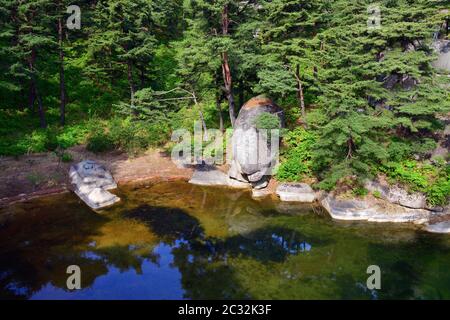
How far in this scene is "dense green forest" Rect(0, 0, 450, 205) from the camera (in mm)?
17719

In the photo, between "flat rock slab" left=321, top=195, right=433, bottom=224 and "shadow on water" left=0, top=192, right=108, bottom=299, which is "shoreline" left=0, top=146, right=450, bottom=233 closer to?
"flat rock slab" left=321, top=195, right=433, bottom=224

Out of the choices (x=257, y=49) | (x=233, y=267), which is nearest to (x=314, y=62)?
(x=257, y=49)

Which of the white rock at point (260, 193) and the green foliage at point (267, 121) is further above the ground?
the green foliage at point (267, 121)

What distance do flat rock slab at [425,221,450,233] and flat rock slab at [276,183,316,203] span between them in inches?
218

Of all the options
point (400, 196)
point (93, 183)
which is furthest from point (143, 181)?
point (400, 196)

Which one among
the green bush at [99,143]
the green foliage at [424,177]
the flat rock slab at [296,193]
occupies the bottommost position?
the flat rock slab at [296,193]

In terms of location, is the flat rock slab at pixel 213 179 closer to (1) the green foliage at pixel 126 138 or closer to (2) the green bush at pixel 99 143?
(1) the green foliage at pixel 126 138

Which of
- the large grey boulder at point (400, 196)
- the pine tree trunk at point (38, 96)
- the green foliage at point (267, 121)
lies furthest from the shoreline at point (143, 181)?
the pine tree trunk at point (38, 96)

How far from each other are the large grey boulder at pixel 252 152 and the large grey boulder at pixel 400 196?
567cm

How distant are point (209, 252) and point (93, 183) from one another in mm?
9494

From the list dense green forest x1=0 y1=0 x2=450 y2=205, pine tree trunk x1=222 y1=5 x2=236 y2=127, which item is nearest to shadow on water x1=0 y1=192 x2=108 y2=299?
dense green forest x1=0 y1=0 x2=450 y2=205

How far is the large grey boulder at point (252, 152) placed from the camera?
2056 centimetres
